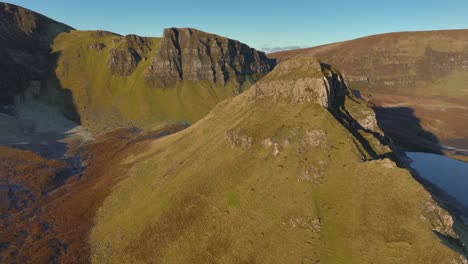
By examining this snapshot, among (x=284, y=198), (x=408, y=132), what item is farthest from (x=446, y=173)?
(x=284, y=198)

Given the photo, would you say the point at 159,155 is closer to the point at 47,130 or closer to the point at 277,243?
the point at 277,243

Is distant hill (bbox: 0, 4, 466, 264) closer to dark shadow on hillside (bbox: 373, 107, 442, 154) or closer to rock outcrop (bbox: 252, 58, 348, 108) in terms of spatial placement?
rock outcrop (bbox: 252, 58, 348, 108)

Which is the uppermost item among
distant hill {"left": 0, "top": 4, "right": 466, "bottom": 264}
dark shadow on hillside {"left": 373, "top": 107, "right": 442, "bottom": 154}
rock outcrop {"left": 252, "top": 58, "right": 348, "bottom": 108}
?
→ rock outcrop {"left": 252, "top": 58, "right": 348, "bottom": 108}

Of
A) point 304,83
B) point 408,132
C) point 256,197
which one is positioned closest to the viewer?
point 256,197

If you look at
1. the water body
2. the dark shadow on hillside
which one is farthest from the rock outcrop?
the dark shadow on hillside

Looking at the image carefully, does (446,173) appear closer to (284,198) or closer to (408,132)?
(408,132)

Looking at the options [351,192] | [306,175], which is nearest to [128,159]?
[306,175]
